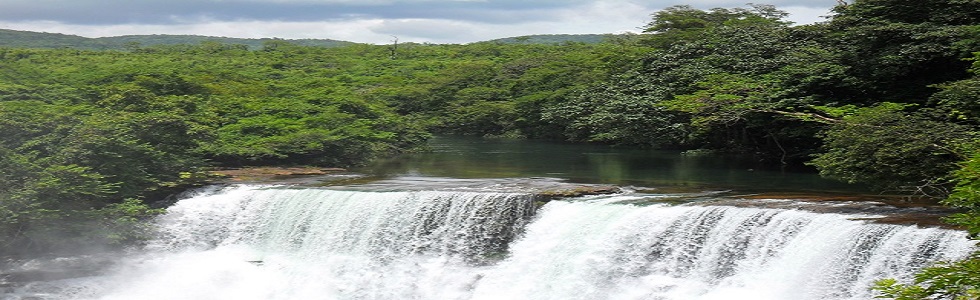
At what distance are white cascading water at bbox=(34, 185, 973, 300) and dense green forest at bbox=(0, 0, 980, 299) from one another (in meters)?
1.28

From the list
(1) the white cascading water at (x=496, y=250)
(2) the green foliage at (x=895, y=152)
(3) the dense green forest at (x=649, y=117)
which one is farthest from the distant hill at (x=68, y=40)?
(2) the green foliage at (x=895, y=152)

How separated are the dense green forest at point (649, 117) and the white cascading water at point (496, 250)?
128 cm

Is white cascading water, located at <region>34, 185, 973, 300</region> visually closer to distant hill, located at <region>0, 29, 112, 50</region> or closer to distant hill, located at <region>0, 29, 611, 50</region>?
distant hill, located at <region>0, 29, 611, 50</region>

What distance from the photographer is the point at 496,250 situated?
55.7 feet

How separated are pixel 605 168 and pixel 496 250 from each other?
28.6 ft

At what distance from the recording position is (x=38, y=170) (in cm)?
1778

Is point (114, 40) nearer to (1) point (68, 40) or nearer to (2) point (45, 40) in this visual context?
(1) point (68, 40)

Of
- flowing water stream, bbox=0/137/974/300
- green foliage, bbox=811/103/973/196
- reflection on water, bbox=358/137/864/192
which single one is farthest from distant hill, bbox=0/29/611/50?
green foliage, bbox=811/103/973/196

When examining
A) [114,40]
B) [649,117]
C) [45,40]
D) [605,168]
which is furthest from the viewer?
[114,40]

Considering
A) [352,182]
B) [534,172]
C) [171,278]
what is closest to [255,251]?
[171,278]

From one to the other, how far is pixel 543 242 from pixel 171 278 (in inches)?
256

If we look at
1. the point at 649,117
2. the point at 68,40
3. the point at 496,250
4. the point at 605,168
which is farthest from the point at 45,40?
the point at 496,250

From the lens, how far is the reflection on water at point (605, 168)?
21.0m

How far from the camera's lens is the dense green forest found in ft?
54.8
